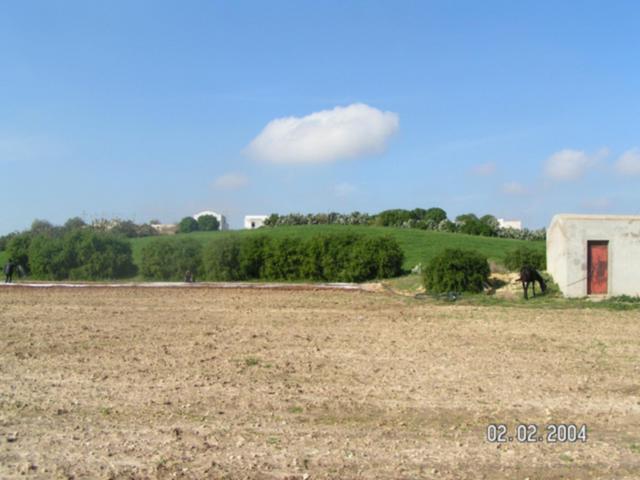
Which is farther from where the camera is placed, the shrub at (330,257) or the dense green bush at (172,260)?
the dense green bush at (172,260)

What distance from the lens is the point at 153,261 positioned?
37.1m

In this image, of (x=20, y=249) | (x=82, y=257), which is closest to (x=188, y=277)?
(x=82, y=257)

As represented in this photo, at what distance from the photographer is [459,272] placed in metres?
26.0

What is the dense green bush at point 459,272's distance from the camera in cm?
2595

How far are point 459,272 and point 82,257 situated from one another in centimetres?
2179

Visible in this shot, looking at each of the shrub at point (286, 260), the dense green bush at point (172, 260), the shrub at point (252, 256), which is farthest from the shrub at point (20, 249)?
the shrub at point (286, 260)

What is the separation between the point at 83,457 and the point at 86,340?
775 centimetres

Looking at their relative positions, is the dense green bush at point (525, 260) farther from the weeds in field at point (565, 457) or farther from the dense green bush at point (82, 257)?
the weeds in field at point (565, 457)

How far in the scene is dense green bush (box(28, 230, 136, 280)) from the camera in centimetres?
3741

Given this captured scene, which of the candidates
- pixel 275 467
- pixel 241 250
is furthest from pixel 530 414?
pixel 241 250

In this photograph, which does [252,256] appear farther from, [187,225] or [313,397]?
[187,225]

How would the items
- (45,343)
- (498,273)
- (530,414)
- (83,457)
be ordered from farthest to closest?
(498,273) → (45,343) → (530,414) → (83,457)

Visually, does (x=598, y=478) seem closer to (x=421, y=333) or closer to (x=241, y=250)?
(x=421, y=333)

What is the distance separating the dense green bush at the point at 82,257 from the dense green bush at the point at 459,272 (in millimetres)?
19436
